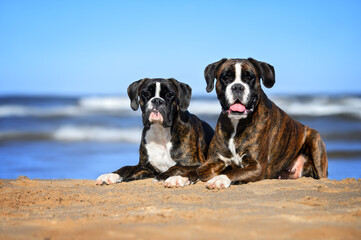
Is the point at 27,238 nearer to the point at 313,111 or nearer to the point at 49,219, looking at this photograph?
the point at 49,219

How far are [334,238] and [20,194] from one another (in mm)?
3350

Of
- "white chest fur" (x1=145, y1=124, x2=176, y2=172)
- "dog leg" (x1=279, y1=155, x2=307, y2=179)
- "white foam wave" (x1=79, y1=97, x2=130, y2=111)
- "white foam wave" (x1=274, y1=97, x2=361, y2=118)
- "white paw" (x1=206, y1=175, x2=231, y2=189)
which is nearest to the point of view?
Answer: "white paw" (x1=206, y1=175, x2=231, y2=189)

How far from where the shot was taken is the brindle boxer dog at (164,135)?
6016 millimetres

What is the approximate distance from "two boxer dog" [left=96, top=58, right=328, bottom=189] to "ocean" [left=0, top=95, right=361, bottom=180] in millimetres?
2047

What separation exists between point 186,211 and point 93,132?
13476mm

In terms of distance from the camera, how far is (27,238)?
3.20 meters

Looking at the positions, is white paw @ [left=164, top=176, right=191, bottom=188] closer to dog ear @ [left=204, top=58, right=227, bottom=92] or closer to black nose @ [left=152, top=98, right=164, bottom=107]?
black nose @ [left=152, top=98, right=164, bottom=107]

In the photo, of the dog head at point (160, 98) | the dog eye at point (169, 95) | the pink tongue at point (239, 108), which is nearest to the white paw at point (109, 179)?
the dog head at point (160, 98)

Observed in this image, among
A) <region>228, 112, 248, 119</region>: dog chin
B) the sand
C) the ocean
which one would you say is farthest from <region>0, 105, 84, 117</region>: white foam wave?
<region>228, 112, 248, 119</region>: dog chin

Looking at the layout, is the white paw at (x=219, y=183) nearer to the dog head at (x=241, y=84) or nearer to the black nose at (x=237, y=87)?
the dog head at (x=241, y=84)

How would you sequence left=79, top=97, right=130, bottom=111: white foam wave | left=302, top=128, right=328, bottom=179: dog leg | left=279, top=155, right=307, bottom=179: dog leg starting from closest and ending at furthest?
left=302, top=128, right=328, bottom=179: dog leg → left=279, top=155, right=307, bottom=179: dog leg → left=79, top=97, right=130, bottom=111: white foam wave

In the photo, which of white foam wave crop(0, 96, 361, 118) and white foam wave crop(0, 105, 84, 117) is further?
white foam wave crop(0, 105, 84, 117)

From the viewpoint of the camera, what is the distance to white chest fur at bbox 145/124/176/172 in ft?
20.5

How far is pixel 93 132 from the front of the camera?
17.0 metres
